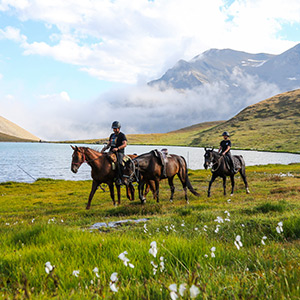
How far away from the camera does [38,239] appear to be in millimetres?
5629

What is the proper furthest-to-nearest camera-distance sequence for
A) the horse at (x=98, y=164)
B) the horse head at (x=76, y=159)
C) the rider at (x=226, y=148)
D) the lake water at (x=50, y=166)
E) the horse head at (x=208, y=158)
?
1. the lake water at (x=50, y=166)
2. the rider at (x=226, y=148)
3. the horse head at (x=208, y=158)
4. the horse at (x=98, y=164)
5. the horse head at (x=76, y=159)

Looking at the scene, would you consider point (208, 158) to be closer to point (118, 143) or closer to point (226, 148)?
point (226, 148)

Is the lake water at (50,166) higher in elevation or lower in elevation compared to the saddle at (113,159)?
lower

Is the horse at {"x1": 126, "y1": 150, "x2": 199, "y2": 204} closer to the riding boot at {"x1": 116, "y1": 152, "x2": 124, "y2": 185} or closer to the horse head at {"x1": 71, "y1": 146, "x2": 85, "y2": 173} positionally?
the riding boot at {"x1": 116, "y1": 152, "x2": 124, "y2": 185}

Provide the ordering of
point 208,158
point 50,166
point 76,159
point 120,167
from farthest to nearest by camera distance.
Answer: point 50,166
point 208,158
point 120,167
point 76,159

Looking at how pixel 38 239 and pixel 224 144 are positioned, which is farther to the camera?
pixel 224 144

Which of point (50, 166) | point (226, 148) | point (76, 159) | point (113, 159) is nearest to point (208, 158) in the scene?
point (226, 148)

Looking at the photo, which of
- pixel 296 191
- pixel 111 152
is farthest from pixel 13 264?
pixel 296 191

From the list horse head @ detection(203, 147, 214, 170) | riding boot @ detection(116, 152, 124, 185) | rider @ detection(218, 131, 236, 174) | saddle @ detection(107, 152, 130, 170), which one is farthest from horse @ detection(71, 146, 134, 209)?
rider @ detection(218, 131, 236, 174)

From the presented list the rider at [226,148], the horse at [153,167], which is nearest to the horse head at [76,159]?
the horse at [153,167]

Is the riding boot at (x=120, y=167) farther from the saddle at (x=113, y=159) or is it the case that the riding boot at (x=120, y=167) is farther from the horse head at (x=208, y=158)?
the horse head at (x=208, y=158)

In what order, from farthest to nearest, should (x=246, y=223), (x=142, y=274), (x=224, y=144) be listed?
(x=224, y=144)
(x=246, y=223)
(x=142, y=274)

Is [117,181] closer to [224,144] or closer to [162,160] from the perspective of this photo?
[162,160]

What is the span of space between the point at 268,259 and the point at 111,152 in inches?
535
